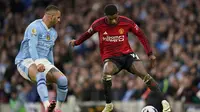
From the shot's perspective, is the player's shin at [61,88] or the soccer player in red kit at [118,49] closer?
the player's shin at [61,88]

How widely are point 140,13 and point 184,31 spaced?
242 centimetres

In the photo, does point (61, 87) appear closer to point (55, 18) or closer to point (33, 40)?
point (33, 40)

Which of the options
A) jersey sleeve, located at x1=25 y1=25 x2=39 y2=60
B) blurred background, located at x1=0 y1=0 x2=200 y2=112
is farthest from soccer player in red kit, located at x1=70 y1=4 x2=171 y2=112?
blurred background, located at x1=0 y1=0 x2=200 y2=112

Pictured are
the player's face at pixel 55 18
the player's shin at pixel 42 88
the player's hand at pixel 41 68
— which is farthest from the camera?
the player's face at pixel 55 18

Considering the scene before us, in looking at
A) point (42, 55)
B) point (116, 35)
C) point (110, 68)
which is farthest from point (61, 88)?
point (116, 35)

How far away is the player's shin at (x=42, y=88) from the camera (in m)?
16.4

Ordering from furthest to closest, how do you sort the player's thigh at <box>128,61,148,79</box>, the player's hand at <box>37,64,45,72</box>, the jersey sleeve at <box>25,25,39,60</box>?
the player's thigh at <box>128,61,148,79</box> → the jersey sleeve at <box>25,25,39,60</box> → the player's hand at <box>37,64,45,72</box>

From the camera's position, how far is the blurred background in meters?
23.0

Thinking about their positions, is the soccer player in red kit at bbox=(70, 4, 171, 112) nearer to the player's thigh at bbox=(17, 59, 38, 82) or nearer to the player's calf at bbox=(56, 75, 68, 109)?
the player's calf at bbox=(56, 75, 68, 109)

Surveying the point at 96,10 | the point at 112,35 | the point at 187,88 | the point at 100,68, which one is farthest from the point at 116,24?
the point at 96,10

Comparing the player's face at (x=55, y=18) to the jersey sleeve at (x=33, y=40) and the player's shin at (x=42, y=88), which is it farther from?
the player's shin at (x=42, y=88)

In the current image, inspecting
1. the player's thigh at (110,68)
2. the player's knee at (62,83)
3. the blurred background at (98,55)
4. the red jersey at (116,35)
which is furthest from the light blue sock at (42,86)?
the blurred background at (98,55)

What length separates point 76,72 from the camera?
25641mm

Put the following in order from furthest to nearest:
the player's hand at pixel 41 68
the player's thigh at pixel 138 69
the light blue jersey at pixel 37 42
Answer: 1. the player's thigh at pixel 138 69
2. the light blue jersey at pixel 37 42
3. the player's hand at pixel 41 68
